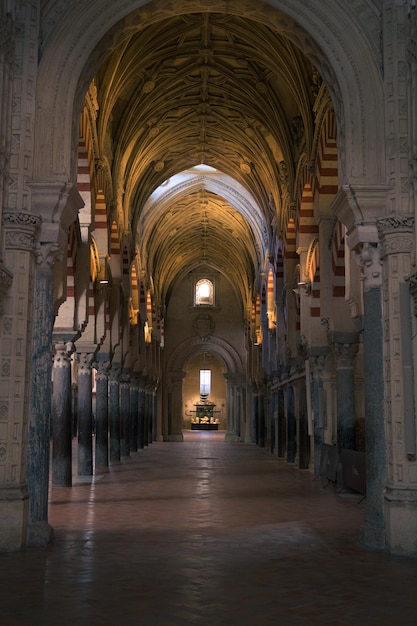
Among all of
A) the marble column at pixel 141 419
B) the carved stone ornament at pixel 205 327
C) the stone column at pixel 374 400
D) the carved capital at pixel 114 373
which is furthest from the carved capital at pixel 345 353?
the carved stone ornament at pixel 205 327

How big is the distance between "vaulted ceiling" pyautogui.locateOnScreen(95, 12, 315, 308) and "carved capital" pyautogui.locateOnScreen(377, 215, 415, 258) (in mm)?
7506

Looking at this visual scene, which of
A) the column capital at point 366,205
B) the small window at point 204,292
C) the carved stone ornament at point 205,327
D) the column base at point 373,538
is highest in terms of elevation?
the small window at point 204,292

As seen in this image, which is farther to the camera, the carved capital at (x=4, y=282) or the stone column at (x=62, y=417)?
the stone column at (x=62, y=417)

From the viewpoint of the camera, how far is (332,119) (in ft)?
44.1

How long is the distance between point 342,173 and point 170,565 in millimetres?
4656

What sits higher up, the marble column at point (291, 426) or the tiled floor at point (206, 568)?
the marble column at point (291, 426)

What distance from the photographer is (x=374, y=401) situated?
7.85 m

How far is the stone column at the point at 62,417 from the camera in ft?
44.9

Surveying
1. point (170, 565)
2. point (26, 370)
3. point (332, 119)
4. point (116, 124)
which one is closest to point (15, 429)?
point (26, 370)

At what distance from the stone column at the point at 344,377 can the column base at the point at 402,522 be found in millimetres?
5681

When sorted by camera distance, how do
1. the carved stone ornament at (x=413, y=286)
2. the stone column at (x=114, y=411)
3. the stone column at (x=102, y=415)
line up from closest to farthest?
the carved stone ornament at (x=413, y=286)
the stone column at (x=102, y=415)
the stone column at (x=114, y=411)

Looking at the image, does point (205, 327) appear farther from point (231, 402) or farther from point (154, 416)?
point (154, 416)

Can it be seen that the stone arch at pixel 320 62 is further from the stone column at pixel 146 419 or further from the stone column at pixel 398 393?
the stone column at pixel 146 419

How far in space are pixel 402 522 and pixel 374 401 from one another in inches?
50.5
